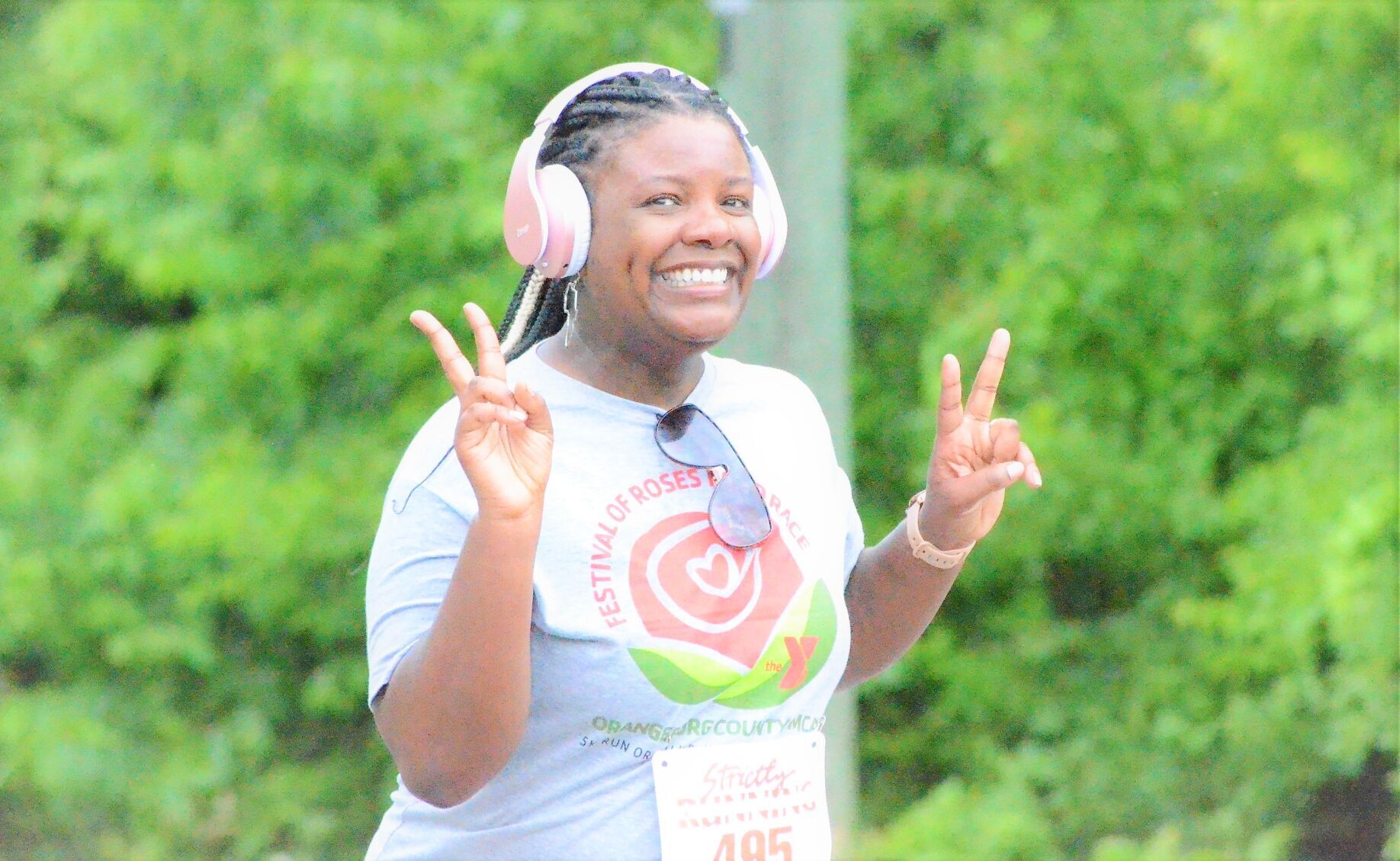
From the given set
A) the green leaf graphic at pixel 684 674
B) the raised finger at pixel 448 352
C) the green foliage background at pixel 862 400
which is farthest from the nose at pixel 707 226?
the green foliage background at pixel 862 400

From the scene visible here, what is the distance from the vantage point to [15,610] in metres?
6.30

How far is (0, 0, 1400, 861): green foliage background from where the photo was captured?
5.80 meters

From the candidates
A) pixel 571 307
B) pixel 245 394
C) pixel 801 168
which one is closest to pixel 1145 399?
pixel 801 168

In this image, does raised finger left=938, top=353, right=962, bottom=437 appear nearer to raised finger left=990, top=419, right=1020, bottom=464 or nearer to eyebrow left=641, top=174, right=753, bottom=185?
raised finger left=990, top=419, right=1020, bottom=464

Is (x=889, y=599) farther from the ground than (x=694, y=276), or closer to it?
closer to it

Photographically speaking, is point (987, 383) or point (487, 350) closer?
point (487, 350)

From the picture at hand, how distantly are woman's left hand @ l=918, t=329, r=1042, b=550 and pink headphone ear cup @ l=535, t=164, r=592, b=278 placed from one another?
0.46 metres

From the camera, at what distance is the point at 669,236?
1.86 m

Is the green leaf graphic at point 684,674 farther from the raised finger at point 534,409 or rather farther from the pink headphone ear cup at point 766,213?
the pink headphone ear cup at point 766,213

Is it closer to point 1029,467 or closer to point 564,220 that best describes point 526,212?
point 564,220

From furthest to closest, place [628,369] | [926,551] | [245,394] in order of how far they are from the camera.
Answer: [245,394] < [926,551] < [628,369]

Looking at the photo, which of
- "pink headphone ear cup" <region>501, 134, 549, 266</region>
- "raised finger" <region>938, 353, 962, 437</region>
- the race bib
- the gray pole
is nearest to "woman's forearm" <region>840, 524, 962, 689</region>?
"raised finger" <region>938, 353, 962, 437</region>

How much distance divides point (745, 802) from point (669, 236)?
64 centimetres

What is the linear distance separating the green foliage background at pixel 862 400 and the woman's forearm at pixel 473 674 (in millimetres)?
3918
